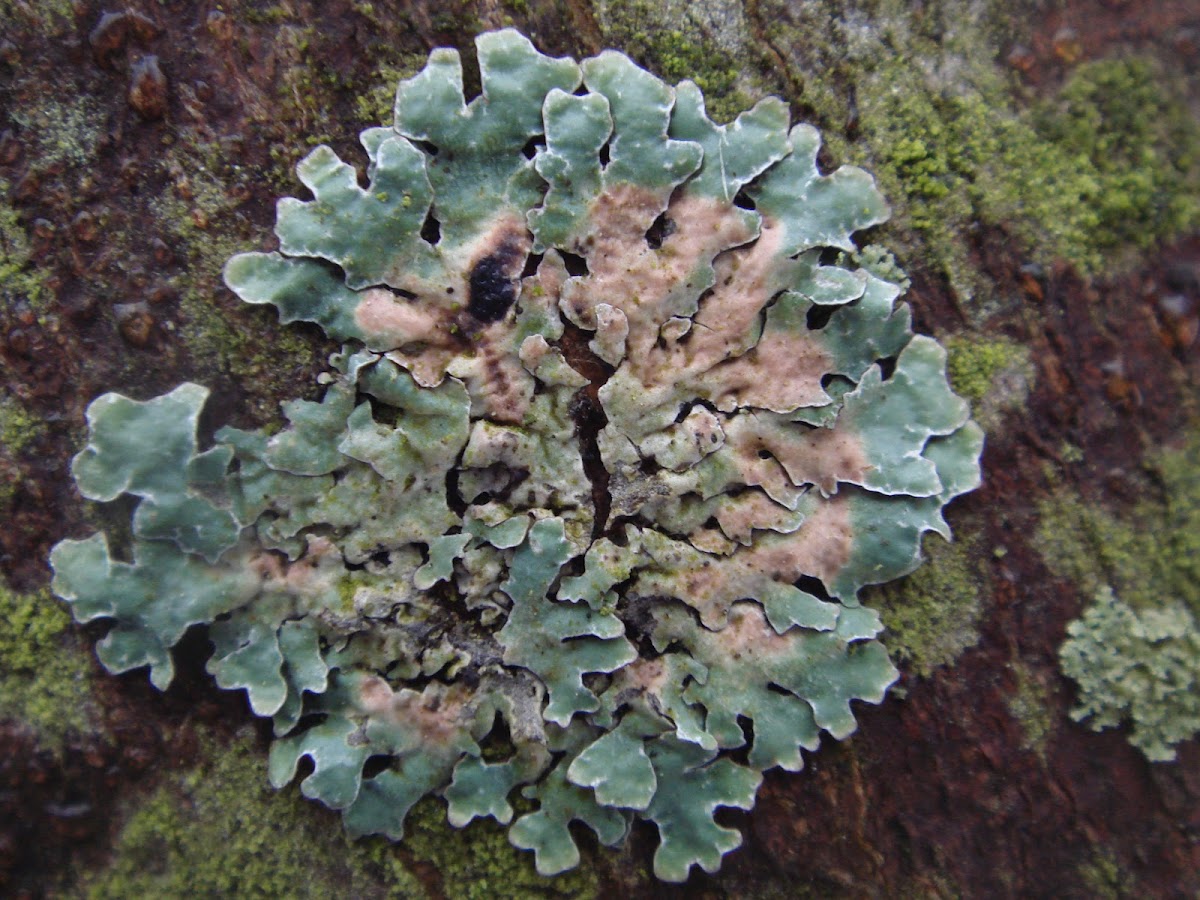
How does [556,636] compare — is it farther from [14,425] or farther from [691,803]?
[14,425]

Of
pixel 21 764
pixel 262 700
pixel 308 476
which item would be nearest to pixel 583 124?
pixel 308 476

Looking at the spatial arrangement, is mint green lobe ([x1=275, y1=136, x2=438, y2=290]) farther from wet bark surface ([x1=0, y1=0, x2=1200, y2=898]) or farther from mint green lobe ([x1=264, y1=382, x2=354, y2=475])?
mint green lobe ([x1=264, y1=382, x2=354, y2=475])

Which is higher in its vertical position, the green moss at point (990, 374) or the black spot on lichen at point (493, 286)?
the green moss at point (990, 374)

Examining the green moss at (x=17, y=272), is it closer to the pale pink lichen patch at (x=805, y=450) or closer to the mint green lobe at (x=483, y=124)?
the mint green lobe at (x=483, y=124)

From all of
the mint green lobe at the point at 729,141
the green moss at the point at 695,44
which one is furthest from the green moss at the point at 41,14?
the mint green lobe at the point at 729,141

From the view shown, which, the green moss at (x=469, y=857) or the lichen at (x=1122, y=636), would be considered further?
the lichen at (x=1122, y=636)

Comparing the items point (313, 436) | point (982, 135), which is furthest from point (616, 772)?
→ point (982, 135)
